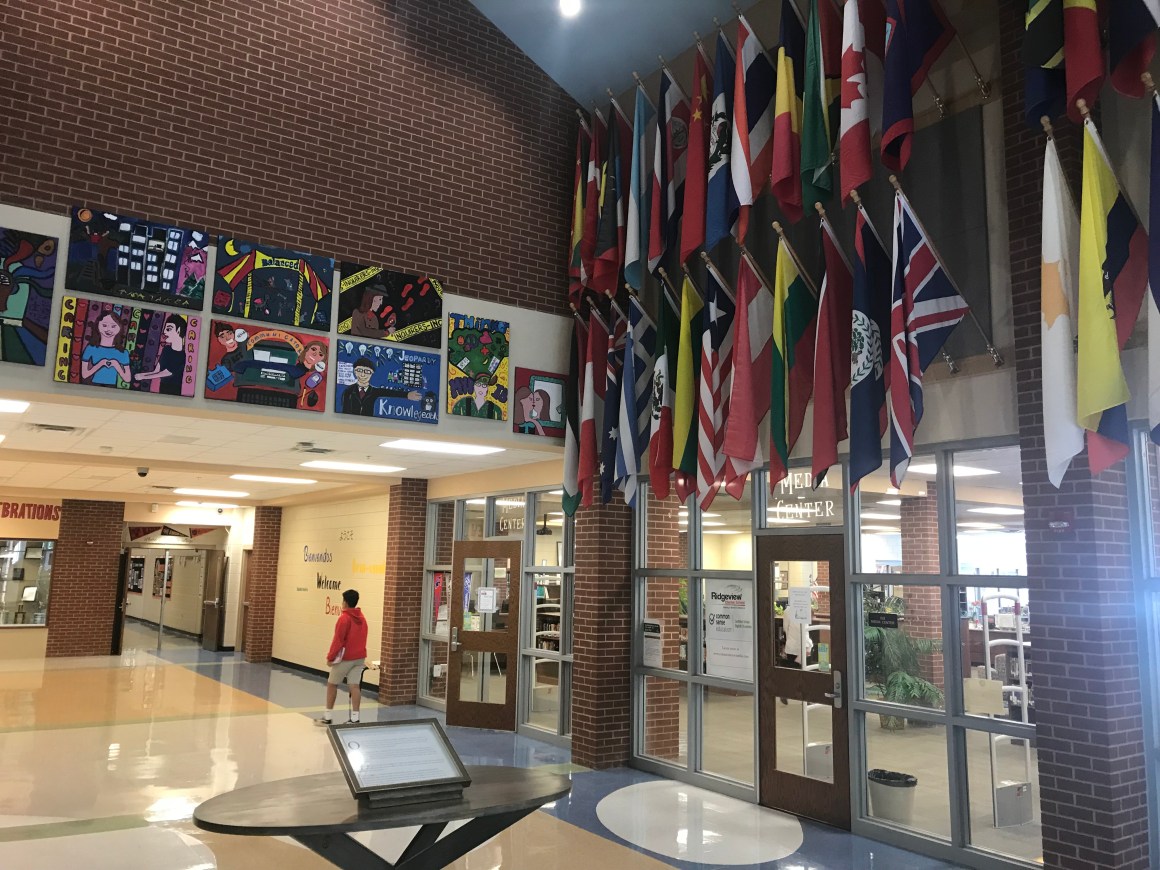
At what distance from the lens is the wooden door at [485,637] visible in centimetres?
1104

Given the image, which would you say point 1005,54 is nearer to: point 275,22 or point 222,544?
point 275,22

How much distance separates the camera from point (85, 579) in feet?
60.6

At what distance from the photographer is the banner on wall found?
319 inches

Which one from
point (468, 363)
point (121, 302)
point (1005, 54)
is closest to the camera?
point (1005, 54)

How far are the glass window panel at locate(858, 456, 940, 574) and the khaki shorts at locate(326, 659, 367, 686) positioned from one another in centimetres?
652

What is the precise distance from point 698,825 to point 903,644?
216 cm

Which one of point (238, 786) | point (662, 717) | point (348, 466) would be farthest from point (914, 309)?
point (348, 466)

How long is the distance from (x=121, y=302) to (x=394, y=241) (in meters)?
2.62

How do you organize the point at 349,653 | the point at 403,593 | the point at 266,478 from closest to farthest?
the point at 349,653, the point at 403,593, the point at 266,478

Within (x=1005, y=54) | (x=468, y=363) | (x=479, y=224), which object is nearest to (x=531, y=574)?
(x=468, y=363)

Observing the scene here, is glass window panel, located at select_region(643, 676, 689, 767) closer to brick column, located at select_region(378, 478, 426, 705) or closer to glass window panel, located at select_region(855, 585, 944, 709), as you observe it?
glass window panel, located at select_region(855, 585, 944, 709)

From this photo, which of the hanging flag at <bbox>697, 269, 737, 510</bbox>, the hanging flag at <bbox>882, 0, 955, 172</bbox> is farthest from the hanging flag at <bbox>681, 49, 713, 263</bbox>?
the hanging flag at <bbox>882, 0, 955, 172</bbox>

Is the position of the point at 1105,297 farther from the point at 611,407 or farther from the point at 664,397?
the point at 611,407

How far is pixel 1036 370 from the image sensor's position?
18.7 feet
